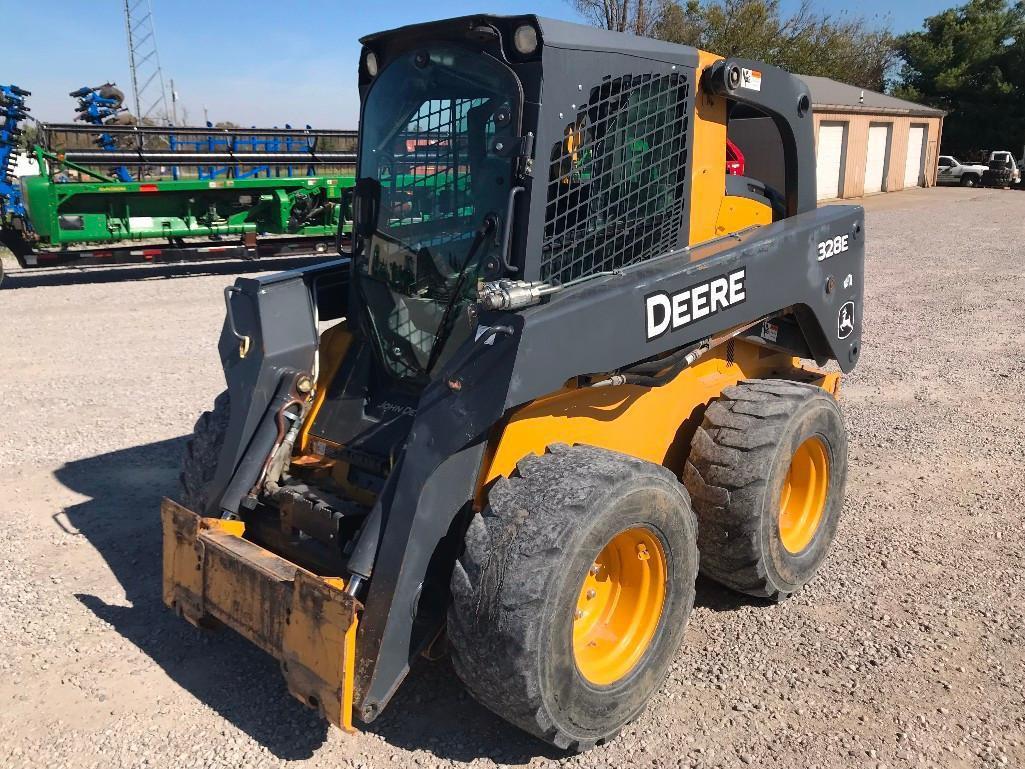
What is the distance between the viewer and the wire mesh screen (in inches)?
125

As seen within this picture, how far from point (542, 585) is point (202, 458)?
6.28 ft

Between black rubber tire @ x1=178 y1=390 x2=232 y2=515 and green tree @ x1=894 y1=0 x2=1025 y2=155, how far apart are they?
39828 millimetres

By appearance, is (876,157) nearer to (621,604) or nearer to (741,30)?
(741,30)

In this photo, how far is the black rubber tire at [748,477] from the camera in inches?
138

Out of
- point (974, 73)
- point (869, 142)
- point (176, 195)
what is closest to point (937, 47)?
point (974, 73)

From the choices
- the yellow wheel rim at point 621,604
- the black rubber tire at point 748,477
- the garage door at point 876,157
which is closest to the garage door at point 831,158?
the garage door at point 876,157

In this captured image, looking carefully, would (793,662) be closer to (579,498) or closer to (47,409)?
(579,498)

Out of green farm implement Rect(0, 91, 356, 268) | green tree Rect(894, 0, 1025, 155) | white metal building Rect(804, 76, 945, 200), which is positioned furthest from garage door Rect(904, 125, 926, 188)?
green farm implement Rect(0, 91, 356, 268)

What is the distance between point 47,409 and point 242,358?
3.82m

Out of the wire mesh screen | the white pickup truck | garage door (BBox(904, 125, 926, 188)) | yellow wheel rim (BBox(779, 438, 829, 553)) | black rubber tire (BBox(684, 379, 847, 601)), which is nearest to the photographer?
the wire mesh screen

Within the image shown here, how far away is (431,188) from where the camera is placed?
3.44m

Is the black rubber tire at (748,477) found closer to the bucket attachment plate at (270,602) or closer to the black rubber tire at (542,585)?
the black rubber tire at (542,585)

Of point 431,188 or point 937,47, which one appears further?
point 937,47

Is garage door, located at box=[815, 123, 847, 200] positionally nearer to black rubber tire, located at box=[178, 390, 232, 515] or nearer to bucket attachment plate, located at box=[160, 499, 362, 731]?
black rubber tire, located at box=[178, 390, 232, 515]
